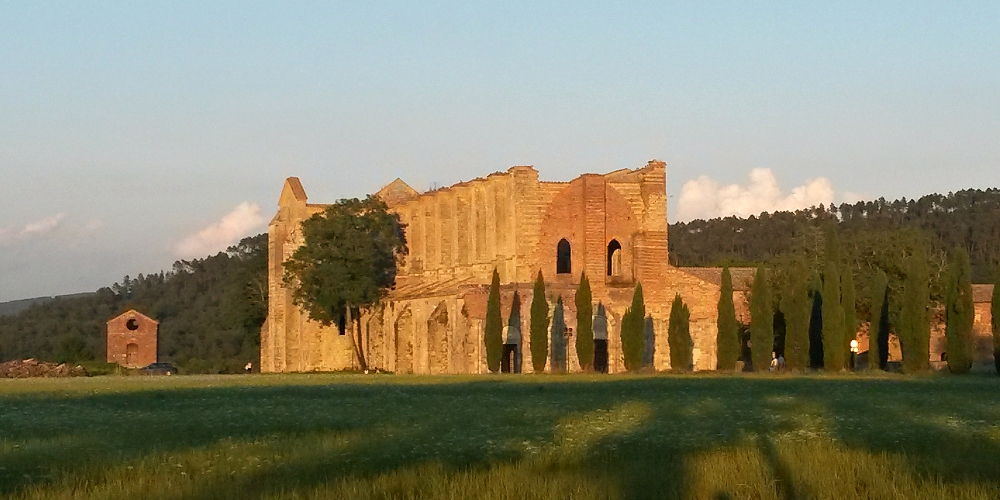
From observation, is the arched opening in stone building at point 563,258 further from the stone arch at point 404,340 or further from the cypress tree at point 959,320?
the cypress tree at point 959,320

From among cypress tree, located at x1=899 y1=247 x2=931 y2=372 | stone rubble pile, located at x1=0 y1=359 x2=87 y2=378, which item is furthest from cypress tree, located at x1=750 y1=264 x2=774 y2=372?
stone rubble pile, located at x1=0 y1=359 x2=87 y2=378

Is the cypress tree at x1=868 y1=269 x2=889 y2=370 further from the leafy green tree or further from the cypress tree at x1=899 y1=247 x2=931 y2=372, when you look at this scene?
the leafy green tree

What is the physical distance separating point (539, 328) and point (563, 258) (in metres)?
9.66

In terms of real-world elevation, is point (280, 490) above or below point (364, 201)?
below

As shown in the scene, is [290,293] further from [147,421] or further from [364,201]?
[147,421]

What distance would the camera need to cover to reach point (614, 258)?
2408 inches

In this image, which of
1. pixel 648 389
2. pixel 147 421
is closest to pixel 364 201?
pixel 648 389

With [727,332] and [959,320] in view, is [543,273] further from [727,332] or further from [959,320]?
[959,320]

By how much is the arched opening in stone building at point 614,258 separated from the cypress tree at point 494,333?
30.5ft

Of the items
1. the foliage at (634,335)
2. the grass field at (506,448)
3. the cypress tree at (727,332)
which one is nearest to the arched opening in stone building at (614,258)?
the foliage at (634,335)

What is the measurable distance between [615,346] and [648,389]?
22.3 metres

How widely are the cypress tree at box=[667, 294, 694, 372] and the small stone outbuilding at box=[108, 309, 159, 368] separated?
40.4 m

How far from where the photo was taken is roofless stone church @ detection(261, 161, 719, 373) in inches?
2189

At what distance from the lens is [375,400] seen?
28672 mm
